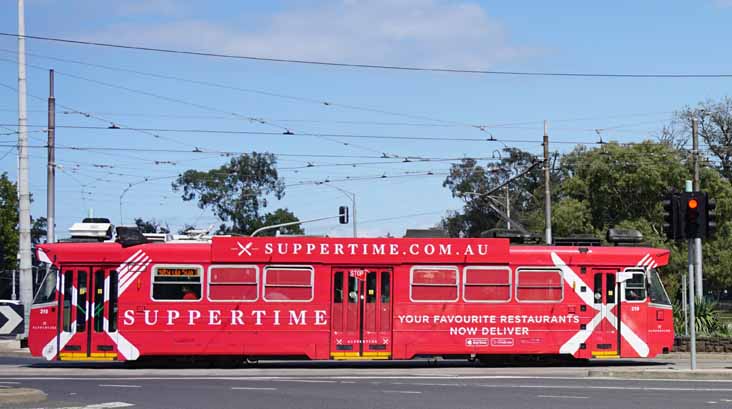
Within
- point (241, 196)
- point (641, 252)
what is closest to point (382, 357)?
point (641, 252)

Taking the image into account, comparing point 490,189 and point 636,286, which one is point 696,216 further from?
point 490,189

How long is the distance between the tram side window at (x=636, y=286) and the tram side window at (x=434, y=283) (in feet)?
13.4

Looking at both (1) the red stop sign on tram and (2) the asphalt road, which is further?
(1) the red stop sign on tram

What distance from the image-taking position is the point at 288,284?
23.8 m

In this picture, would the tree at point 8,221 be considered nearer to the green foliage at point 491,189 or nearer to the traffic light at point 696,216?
the green foliage at point 491,189

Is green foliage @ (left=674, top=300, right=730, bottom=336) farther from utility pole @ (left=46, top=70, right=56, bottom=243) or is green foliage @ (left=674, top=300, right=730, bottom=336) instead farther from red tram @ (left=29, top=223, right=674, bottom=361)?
utility pole @ (left=46, top=70, right=56, bottom=243)

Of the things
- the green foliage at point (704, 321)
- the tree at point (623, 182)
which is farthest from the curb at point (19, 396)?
the tree at point (623, 182)

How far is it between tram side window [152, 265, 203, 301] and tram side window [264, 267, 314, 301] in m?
1.58

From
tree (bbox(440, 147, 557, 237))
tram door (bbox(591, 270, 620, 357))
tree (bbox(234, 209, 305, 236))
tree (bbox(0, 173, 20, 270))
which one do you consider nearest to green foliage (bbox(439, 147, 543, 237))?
tree (bbox(440, 147, 557, 237))

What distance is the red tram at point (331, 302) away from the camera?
23.5m

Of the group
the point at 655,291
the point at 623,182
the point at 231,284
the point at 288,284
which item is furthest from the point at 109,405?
the point at 623,182

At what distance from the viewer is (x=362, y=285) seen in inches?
937

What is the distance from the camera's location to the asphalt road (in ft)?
51.2

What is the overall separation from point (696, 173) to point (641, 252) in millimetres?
14623
